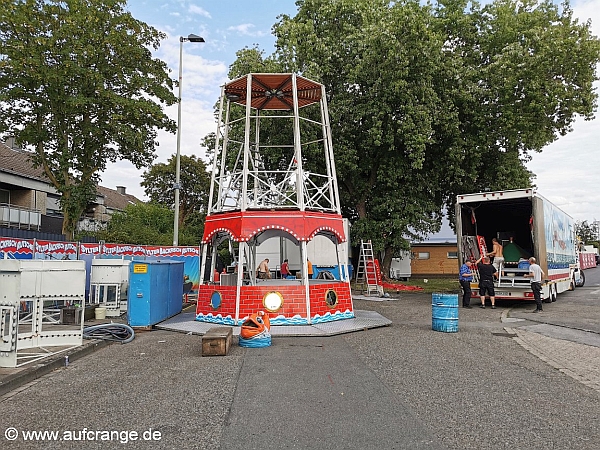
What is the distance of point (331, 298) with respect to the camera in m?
13.3

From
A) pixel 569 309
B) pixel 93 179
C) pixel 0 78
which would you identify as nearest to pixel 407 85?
pixel 569 309

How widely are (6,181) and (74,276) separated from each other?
23.7 m

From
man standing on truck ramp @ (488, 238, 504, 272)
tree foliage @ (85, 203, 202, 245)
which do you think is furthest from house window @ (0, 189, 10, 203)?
man standing on truck ramp @ (488, 238, 504, 272)

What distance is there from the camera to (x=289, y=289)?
12.5m

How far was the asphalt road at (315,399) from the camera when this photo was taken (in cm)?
480

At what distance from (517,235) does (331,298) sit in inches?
471

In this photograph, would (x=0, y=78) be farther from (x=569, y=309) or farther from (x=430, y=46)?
(x=569, y=309)

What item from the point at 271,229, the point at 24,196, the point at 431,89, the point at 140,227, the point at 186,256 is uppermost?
the point at 431,89

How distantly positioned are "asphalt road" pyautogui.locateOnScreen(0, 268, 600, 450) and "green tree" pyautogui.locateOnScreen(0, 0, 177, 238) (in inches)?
512

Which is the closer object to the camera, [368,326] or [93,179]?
[368,326]

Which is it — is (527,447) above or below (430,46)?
below

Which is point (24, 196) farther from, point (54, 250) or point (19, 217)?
point (54, 250)

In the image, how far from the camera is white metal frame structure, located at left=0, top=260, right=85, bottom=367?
7625 millimetres

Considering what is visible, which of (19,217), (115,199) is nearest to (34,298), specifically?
(19,217)
